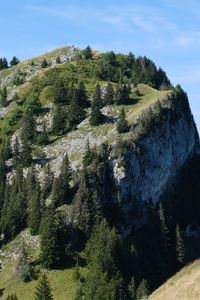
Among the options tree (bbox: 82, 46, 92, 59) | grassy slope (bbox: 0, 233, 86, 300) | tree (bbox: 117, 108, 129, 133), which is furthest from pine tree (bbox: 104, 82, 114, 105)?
grassy slope (bbox: 0, 233, 86, 300)

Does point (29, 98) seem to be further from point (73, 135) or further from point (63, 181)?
point (63, 181)

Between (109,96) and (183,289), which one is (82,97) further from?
(183,289)

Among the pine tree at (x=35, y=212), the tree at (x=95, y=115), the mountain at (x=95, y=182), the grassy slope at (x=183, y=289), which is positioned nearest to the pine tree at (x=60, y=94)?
the mountain at (x=95, y=182)

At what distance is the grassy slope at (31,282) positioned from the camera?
91.3m

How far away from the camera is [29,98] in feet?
511

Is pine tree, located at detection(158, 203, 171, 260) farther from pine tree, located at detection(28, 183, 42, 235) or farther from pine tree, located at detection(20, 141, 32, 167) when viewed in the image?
pine tree, located at detection(20, 141, 32, 167)

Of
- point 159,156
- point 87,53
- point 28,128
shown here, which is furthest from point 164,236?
point 87,53

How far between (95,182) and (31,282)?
98.3ft

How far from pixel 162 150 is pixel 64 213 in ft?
137

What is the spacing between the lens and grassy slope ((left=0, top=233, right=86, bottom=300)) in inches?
3595

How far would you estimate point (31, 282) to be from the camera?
9638cm

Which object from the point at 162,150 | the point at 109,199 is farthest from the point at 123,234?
the point at 162,150

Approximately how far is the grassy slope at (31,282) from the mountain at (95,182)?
250mm

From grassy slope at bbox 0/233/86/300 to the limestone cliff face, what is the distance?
30.5 m
